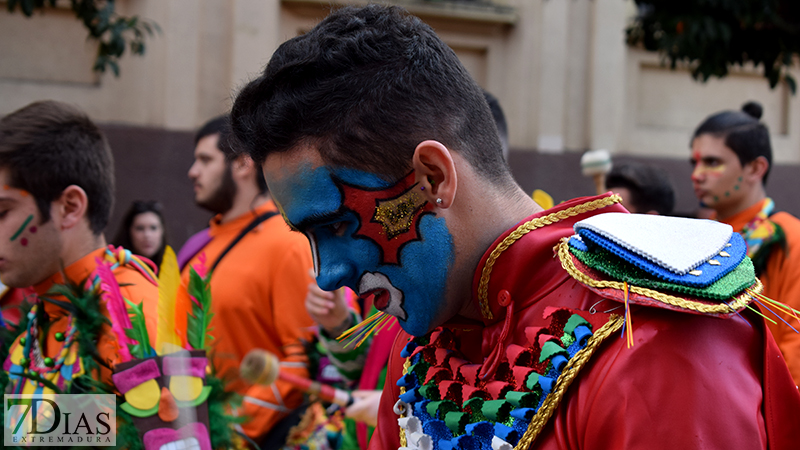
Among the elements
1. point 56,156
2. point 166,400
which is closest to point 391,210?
point 166,400

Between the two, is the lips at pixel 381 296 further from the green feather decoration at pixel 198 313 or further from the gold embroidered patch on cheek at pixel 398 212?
the green feather decoration at pixel 198 313

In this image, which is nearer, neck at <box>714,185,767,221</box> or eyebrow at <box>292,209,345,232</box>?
eyebrow at <box>292,209,345,232</box>

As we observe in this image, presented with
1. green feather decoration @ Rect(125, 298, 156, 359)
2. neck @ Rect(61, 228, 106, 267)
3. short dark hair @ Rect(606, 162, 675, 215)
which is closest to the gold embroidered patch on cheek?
green feather decoration @ Rect(125, 298, 156, 359)

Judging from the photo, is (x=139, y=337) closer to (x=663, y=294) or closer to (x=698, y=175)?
(x=663, y=294)

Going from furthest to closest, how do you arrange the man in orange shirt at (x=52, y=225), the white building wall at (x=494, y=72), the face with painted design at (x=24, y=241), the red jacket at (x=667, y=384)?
the white building wall at (x=494, y=72) → the face with painted design at (x=24, y=241) → the man in orange shirt at (x=52, y=225) → the red jacket at (x=667, y=384)

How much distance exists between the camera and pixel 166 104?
7.52 metres

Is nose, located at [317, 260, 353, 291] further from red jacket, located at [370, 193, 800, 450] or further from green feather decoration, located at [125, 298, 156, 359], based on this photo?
green feather decoration, located at [125, 298, 156, 359]

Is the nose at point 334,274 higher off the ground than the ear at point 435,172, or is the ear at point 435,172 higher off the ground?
the ear at point 435,172

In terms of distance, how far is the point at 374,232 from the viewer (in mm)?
1390

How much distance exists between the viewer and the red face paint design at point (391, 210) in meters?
1.36

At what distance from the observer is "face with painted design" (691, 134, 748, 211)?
424 centimetres

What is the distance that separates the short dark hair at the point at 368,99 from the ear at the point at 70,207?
1.61 metres

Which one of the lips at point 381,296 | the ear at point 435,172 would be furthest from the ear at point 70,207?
the ear at point 435,172

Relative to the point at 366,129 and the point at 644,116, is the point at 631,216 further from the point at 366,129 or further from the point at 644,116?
the point at 644,116
